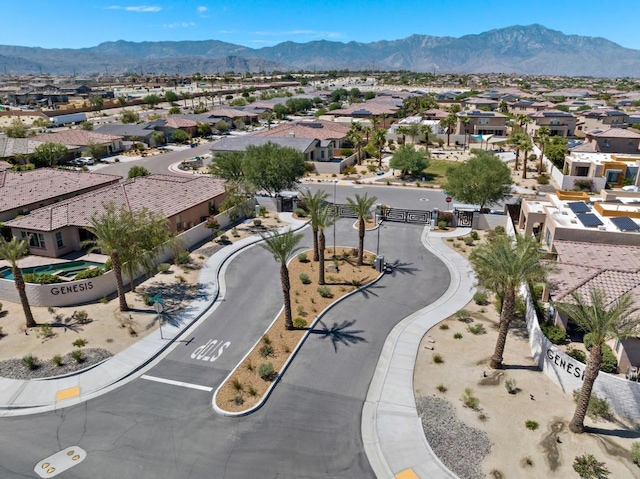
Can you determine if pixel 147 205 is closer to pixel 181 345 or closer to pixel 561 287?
pixel 181 345

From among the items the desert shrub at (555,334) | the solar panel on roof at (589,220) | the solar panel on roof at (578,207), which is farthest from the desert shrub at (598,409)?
the solar panel on roof at (578,207)

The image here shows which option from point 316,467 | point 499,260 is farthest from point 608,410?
point 316,467

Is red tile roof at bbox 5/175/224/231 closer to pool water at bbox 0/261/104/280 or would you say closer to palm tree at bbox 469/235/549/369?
pool water at bbox 0/261/104/280

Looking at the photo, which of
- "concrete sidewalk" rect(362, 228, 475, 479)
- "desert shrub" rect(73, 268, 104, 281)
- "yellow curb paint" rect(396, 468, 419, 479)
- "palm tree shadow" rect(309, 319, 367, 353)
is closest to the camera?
"yellow curb paint" rect(396, 468, 419, 479)

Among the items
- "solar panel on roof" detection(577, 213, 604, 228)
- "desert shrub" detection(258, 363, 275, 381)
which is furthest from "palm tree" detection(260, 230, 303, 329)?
"solar panel on roof" detection(577, 213, 604, 228)

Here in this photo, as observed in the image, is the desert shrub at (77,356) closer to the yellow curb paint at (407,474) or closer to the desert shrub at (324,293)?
the desert shrub at (324,293)
